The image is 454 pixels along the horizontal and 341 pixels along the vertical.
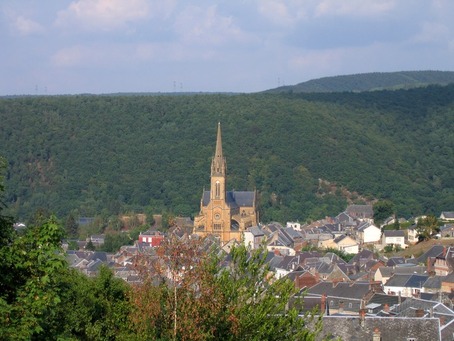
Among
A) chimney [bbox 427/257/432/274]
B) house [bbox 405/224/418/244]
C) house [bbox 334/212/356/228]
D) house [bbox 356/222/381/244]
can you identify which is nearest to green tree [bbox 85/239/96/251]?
house [bbox 356/222/381/244]

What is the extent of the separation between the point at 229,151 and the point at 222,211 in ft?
167

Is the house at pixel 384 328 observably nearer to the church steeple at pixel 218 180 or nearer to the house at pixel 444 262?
the house at pixel 444 262

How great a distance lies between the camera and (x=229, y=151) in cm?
14200

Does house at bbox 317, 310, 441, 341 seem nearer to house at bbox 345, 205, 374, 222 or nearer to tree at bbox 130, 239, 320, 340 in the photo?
tree at bbox 130, 239, 320, 340

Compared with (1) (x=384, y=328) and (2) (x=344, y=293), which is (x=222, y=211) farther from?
(1) (x=384, y=328)

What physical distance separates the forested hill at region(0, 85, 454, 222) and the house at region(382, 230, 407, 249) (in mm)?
26001

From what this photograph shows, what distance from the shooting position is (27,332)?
44.4ft

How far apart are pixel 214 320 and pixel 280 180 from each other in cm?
11151

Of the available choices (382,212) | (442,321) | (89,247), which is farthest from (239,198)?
(442,321)

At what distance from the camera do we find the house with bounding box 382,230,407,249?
82.6 m

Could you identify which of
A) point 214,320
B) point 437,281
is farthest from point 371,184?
point 214,320

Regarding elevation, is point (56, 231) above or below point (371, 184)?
above

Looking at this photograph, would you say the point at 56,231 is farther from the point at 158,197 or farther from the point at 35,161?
the point at 35,161

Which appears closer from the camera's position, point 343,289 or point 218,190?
point 343,289
